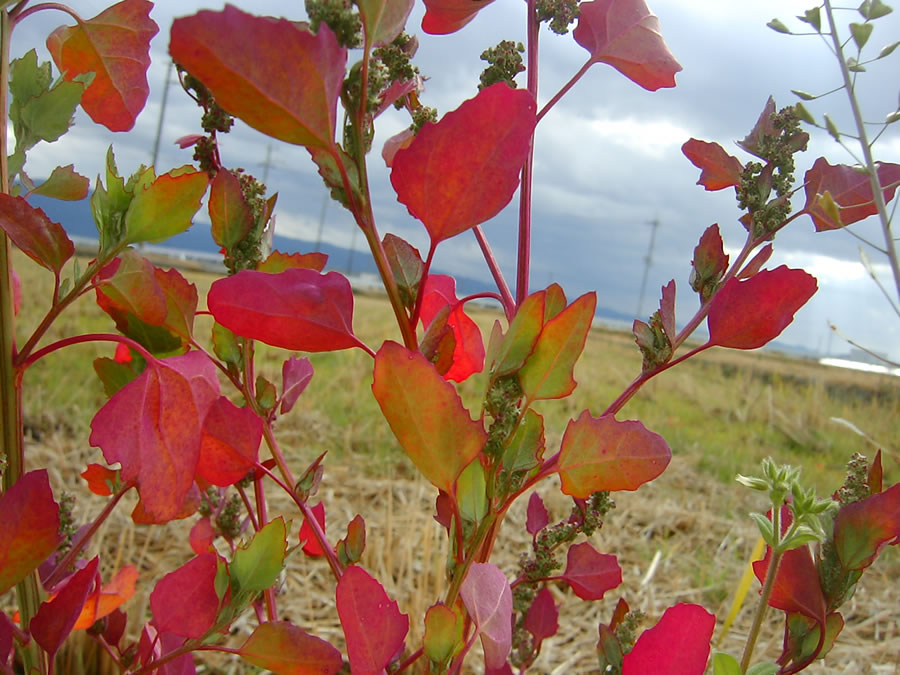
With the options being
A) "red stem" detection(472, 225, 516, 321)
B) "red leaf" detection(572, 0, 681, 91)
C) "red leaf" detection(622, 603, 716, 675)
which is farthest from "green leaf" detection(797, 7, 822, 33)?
"red leaf" detection(622, 603, 716, 675)

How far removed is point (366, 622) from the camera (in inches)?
13.7

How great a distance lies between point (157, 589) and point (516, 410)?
0.23 metres

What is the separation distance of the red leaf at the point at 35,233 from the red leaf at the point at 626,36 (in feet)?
0.98

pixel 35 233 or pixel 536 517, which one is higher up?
pixel 35 233

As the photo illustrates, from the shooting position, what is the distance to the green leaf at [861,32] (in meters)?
0.39

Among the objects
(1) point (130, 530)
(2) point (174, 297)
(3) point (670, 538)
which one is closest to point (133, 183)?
(2) point (174, 297)

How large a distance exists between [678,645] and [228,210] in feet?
1.07

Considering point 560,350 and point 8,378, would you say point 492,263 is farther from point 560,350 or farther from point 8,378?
→ point 8,378

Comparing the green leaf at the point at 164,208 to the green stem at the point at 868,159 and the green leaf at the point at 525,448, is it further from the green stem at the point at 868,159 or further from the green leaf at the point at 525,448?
the green stem at the point at 868,159

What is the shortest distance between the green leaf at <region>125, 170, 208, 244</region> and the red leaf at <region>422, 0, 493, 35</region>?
15cm

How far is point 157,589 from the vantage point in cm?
38

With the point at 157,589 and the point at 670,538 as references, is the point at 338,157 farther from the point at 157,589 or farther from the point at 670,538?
the point at 670,538

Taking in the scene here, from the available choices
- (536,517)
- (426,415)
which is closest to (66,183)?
(426,415)

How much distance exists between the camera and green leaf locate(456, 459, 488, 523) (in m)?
0.33
